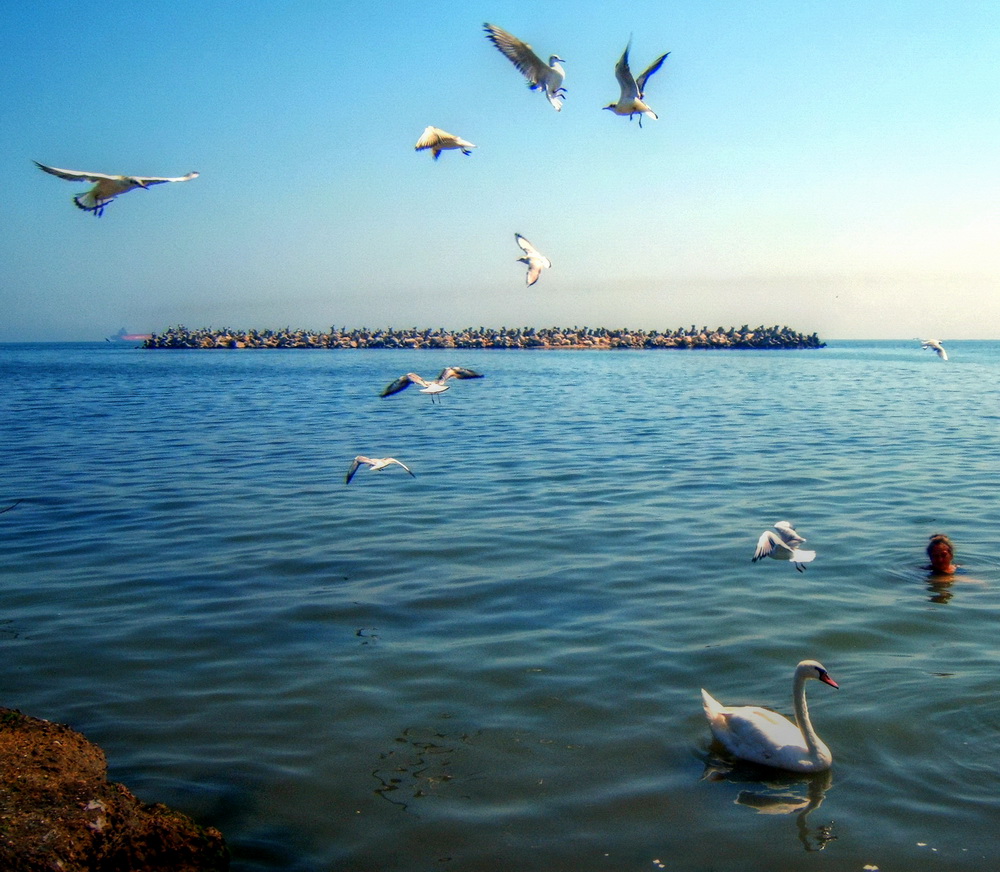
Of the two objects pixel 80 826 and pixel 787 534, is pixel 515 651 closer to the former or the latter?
pixel 787 534

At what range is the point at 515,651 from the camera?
7.15 metres

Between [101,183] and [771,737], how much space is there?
6.90 m

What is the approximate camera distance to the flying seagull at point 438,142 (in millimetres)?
10016

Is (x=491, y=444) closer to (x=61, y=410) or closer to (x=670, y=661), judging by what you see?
(x=670, y=661)

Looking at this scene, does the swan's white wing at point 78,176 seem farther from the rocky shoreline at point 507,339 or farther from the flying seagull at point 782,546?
the rocky shoreline at point 507,339

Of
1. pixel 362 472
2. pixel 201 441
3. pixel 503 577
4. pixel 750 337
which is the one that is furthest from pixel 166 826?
pixel 750 337

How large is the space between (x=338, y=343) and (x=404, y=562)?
9963cm

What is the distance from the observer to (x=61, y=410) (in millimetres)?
28812

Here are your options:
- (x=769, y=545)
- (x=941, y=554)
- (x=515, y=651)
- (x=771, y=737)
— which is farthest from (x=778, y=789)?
(x=941, y=554)

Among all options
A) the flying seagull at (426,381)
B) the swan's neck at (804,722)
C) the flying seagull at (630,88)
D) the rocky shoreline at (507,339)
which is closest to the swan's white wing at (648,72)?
the flying seagull at (630,88)

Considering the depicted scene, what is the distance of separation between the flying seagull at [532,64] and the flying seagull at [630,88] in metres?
0.70

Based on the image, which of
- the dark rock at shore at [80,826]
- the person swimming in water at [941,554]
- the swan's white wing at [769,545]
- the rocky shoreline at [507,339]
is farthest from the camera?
the rocky shoreline at [507,339]

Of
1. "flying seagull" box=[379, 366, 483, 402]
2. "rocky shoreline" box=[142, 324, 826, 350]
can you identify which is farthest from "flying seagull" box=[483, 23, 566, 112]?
"rocky shoreline" box=[142, 324, 826, 350]

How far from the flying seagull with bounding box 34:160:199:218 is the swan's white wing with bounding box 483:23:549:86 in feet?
12.0
